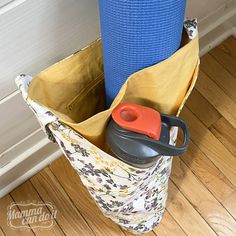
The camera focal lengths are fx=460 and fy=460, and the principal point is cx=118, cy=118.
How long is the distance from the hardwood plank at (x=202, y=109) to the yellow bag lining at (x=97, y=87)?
1.39 feet

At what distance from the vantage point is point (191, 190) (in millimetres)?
1159

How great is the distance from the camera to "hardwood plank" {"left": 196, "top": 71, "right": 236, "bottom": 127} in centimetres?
127

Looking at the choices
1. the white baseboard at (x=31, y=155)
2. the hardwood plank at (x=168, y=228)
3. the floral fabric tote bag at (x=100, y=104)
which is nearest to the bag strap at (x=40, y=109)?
the floral fabric tote bag at (x=100, y=104)

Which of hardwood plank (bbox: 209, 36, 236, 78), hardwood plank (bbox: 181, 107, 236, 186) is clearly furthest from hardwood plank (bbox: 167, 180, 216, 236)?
hardwood plank (bbox: 209, 36, 236, 78)

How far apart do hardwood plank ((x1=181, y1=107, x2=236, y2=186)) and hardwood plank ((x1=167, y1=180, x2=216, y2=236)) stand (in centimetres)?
13

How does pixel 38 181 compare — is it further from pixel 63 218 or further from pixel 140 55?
pixel 140 55

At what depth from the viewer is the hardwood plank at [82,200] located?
1.12m

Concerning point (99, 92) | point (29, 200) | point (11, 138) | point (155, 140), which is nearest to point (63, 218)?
point (29, 200)

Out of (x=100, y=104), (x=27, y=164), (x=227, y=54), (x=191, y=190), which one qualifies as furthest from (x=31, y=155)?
(x=227, y=54)

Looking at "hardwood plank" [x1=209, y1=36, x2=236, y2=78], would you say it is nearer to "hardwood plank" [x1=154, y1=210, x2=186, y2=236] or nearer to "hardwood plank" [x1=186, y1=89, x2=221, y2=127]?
"hardwood plank" [x1=186, y1=89, x2=221, y2=127]

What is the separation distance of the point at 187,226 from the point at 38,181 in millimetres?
393

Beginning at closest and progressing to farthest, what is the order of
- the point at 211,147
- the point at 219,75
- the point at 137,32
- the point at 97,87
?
the point at 137,32 < the point at 97,87 < the point at 211,147 < the point at 219,75

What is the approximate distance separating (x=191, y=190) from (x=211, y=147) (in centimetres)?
13

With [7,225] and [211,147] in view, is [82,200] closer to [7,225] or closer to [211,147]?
[7,225]
